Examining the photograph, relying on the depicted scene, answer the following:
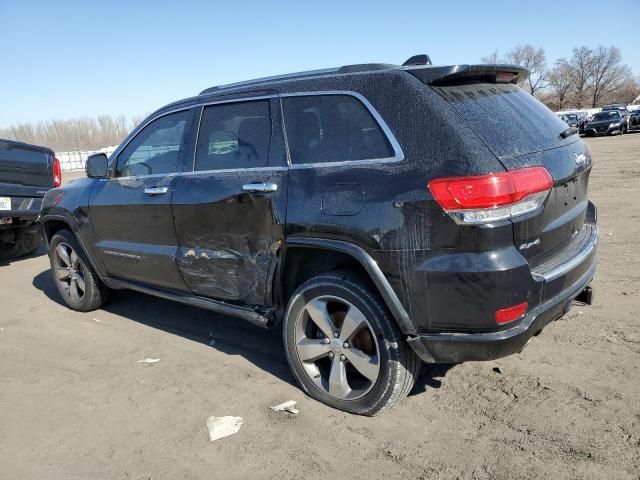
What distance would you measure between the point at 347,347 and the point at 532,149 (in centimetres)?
152

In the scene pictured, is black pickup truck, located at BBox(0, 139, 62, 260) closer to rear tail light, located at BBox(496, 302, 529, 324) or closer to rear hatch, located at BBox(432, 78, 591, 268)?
rear hatch, located at BBox(432, 78, 591, 268)

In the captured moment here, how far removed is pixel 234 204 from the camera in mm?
3469

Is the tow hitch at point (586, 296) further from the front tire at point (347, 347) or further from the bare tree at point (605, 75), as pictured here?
the bare tree at point (605, 75)

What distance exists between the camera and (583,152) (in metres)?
3.27

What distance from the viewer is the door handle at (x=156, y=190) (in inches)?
157

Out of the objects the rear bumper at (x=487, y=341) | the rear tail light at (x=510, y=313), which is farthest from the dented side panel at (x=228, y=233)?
the rear tail light at (x=510, y=313)

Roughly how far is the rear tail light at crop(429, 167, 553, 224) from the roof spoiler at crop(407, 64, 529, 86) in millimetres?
631

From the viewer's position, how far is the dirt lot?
2688mm

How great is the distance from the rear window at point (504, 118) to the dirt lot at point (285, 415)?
59.1 inches

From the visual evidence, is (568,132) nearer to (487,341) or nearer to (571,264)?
(571,264)

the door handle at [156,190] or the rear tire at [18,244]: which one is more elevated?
the door handle at [156,190]

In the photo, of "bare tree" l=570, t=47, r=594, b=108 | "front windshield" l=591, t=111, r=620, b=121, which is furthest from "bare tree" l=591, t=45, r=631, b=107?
"front windshield" l=591, t=111, r=620, b=121

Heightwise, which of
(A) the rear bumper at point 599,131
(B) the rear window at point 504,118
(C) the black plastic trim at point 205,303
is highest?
(B) the rear window at point 504,118

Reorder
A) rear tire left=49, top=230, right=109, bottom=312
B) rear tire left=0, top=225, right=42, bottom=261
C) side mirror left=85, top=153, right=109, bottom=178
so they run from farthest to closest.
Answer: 1. rear tire left=0, top=225, right=42, bottom=261
2. rear tire left=49, top=230, right=109, bottom=312
3. side mirror left=85, top=153, right=109, bottom=178
